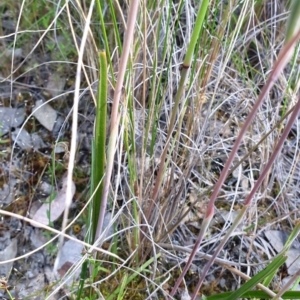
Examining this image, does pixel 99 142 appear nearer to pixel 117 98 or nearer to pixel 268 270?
pixel 117 98

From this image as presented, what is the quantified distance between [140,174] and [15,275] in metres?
0.34

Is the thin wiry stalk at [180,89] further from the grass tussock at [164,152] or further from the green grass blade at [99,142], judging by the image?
the green grass blade at [99,142]

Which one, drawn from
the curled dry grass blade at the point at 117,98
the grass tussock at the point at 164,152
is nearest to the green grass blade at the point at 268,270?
the grass tussock at the point at 164,152

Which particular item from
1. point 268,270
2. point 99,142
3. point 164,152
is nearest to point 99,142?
point 99,142

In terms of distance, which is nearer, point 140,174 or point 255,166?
point 140,174

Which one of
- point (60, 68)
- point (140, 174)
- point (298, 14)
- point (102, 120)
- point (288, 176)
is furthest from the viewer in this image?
point (60, 68)

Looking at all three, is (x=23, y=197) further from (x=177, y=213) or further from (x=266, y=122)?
(x=266, y=122)

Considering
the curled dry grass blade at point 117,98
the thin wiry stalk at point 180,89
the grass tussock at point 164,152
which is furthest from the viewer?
the grass tussock at point 164,152

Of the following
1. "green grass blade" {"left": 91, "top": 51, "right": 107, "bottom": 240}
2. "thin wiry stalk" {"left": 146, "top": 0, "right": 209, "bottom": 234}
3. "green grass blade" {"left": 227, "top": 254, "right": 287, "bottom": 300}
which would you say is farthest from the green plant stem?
"green grass blade" {"left": 227, "top": 254, "right": 287, "bottom": 300}

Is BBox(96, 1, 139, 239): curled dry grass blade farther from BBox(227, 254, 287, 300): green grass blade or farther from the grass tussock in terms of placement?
BBox(227, 254, 287, 300): green grass blade

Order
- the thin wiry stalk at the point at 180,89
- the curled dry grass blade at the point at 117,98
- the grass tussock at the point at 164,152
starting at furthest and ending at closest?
the grass tussock at the point at 164,152 → the thin wiry stalk at the point at 180,89 → the curled dry grass blade at the point at 117,98

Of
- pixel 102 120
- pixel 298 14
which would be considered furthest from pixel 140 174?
pixel 298 14

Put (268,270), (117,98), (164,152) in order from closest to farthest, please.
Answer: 1. (117,98)
2. (268,270)
3. (164,152)

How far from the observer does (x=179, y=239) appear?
992 mm
